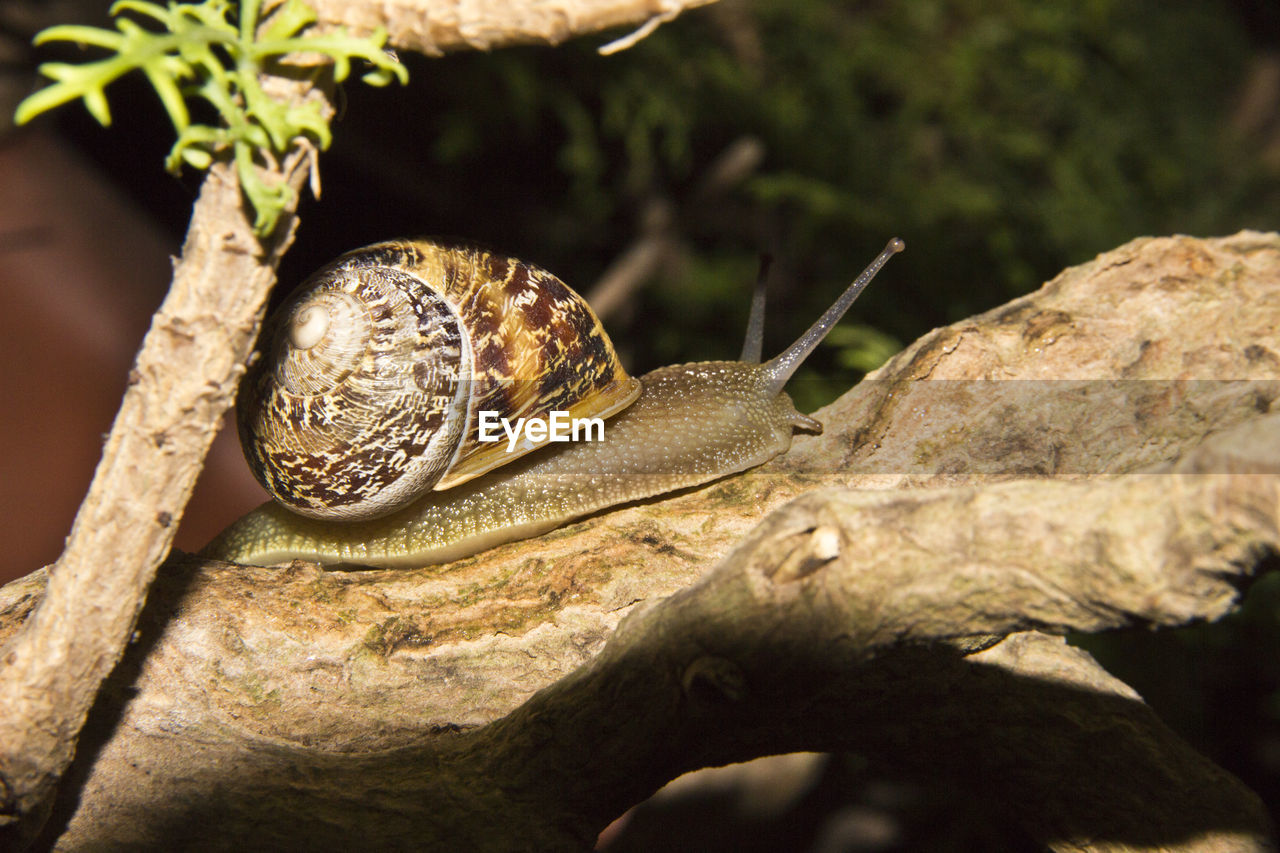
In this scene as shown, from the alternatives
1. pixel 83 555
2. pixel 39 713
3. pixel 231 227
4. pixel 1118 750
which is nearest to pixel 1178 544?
pixel 1118 750

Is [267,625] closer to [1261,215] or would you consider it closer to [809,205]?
[809,205]

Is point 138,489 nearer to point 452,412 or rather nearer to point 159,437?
point 159,437

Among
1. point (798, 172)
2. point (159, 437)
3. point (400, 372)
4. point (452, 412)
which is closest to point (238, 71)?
point (159, 437)

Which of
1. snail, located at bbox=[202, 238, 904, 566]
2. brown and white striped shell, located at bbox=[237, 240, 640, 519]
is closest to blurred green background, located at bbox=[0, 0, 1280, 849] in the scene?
snail, located at bbox=[202, 238, 904, 566]

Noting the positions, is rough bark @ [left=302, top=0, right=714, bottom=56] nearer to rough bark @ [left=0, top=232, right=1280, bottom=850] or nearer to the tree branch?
the tree branch

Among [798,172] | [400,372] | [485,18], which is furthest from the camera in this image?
[798,172]

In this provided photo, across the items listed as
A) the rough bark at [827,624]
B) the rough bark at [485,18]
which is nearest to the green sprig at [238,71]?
the rough bark at [485,18]
